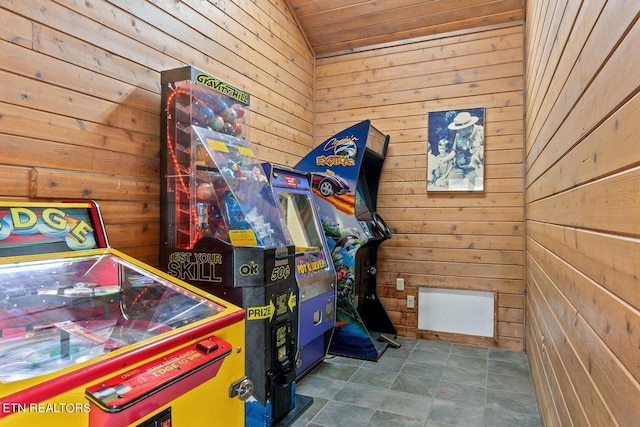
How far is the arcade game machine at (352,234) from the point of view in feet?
11.5

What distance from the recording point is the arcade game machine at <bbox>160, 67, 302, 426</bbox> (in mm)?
2156

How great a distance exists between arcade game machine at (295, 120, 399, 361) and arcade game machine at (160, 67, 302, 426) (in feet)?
3.41

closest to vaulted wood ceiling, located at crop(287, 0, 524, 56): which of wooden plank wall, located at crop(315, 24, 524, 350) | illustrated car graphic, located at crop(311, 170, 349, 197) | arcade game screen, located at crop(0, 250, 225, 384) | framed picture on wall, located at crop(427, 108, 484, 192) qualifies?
wooden plank wall, located at crop(315, 24, 524, 350)

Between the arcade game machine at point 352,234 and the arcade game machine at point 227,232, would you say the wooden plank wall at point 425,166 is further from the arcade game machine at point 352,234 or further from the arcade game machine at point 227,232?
the arcade game machine at point 227,232

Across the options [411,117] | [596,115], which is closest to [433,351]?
[411,117]

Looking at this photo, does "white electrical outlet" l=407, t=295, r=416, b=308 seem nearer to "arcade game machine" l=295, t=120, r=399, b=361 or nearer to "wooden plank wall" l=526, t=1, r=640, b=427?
"arcade game machine" l=295, t=120, r=399, b=361

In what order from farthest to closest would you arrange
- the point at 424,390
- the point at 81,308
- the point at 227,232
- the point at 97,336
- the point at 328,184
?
the point at 328,184 → the point at 424,390 → the point at 227,232 → the point at 81,308 → the point at 97,336

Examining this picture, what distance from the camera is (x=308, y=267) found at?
115 inches

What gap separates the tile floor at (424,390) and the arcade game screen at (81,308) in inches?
51.4

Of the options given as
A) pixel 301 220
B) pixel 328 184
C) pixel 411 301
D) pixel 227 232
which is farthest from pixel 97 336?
pixel 411 301

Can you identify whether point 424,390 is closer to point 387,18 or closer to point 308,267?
point 308,267

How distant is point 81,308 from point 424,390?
91.0 inches

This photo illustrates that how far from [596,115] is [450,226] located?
3.04 m

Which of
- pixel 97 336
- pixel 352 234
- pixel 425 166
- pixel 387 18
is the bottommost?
pixel 97 336
